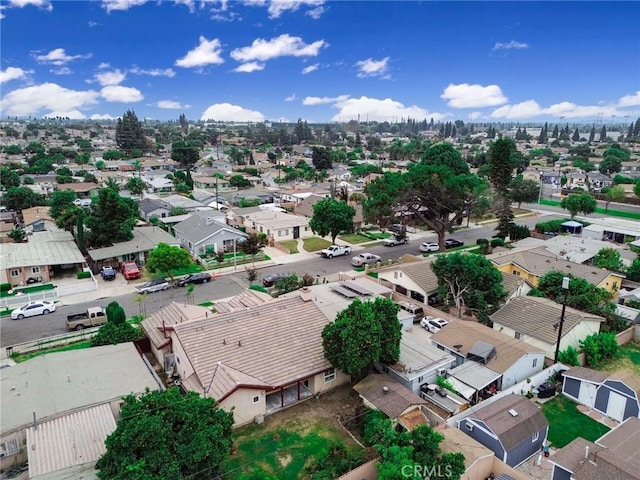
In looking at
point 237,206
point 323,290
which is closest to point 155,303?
point 323,290

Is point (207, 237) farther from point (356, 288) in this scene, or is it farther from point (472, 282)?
point (472, 282)

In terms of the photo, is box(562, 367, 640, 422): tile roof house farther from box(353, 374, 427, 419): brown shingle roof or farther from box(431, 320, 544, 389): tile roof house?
box(353, 374, 427, 419): brown shingle roof

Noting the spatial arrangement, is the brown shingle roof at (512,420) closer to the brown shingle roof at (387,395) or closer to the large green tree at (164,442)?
the brown shingle roof at (387,395)

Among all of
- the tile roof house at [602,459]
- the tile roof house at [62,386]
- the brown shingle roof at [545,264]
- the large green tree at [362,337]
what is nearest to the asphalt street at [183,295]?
the tile roof house at [62,386]

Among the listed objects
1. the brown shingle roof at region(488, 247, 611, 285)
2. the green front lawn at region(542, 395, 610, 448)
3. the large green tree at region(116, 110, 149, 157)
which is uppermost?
the large green tree at region(116, 110, 149, 157)

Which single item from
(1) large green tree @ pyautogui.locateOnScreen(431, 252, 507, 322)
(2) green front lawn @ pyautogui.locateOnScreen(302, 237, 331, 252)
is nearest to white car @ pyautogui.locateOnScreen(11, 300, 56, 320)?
(2) green front lawn @ pyautogui.locateOnScreen(302, 237, 331, 252)
